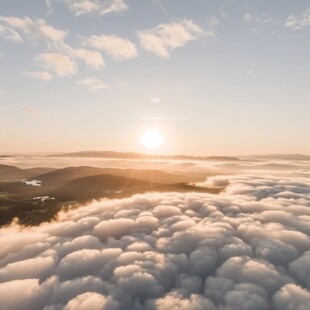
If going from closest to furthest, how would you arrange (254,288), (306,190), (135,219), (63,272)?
(254,288), (63,272), (135,219), (306,190)

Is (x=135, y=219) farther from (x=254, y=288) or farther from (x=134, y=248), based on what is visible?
(x=254, y=288)

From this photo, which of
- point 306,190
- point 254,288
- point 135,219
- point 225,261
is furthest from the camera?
point 306,190

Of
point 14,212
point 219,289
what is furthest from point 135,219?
point 14,212

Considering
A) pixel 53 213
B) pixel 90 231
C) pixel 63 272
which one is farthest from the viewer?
pixel 53 213

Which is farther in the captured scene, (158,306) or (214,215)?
(214,215)

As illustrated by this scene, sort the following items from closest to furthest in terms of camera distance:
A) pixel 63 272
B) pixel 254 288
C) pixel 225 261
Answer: pixel 254 288 → pixel 63 272 → pixel 225 261

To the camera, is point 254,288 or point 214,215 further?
point 214,215

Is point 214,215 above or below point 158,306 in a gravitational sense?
above

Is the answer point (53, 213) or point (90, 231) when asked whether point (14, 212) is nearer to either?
point (53, 213)

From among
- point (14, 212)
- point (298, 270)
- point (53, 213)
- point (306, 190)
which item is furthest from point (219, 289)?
point (306, 190)
